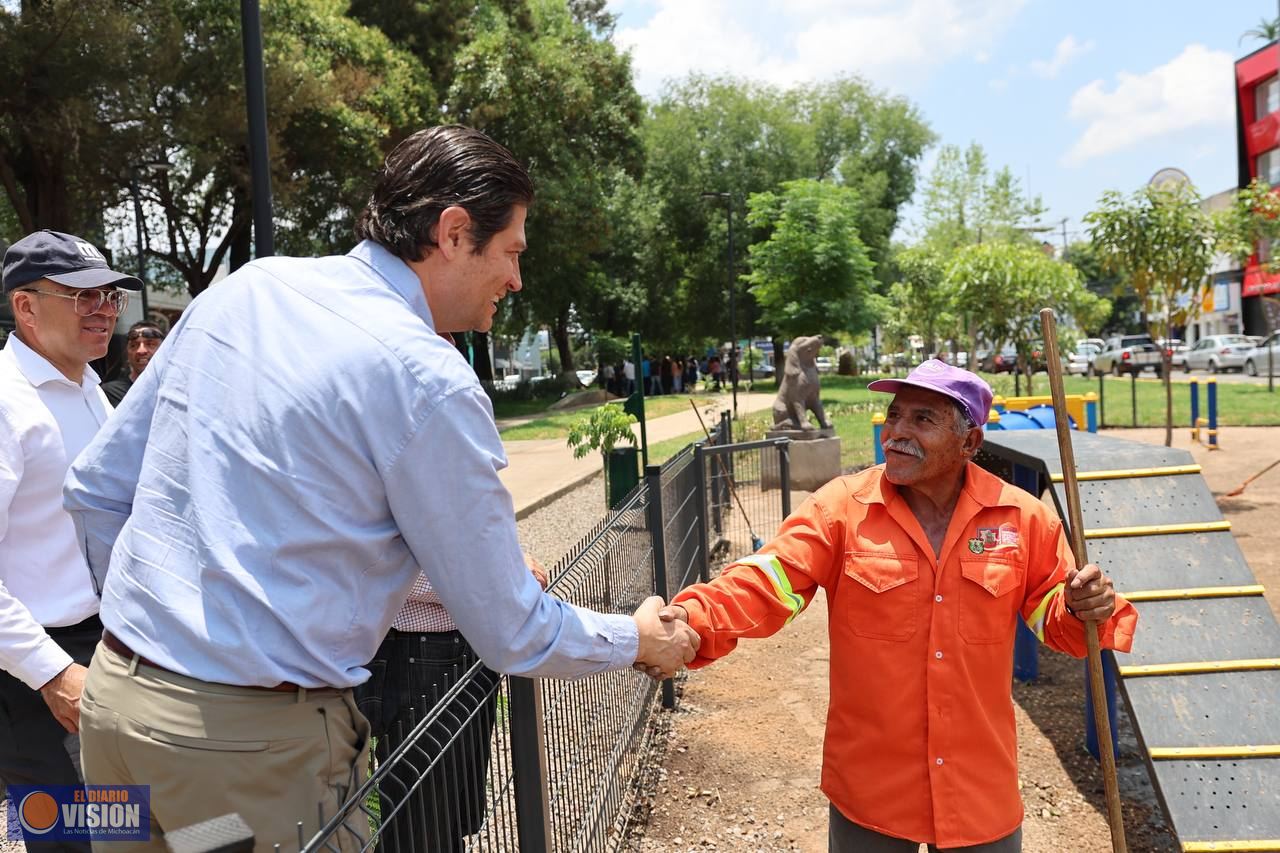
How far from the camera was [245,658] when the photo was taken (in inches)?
65.5

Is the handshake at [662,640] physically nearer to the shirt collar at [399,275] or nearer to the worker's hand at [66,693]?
the shirt collar at [399,275]

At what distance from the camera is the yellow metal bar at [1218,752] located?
3680 mm

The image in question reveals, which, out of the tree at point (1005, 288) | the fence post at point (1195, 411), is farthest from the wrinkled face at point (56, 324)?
the fence post at point (1195, 411)

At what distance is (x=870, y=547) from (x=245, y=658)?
169 cm

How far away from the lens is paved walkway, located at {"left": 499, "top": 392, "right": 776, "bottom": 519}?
13.7 meters

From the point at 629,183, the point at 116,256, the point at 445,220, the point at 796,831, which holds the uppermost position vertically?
the point at 629,183

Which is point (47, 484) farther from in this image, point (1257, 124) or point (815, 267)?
point (1257, 124)

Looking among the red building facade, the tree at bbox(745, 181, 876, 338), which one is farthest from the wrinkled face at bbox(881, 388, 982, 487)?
the red building facade

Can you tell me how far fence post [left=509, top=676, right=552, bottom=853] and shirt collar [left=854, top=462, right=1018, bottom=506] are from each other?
3.39 ft

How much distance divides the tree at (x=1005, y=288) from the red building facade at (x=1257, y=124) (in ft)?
99.7

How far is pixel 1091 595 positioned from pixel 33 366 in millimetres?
2775

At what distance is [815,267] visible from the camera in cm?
3334

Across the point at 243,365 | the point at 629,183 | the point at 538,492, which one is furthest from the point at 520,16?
the point at 243,365

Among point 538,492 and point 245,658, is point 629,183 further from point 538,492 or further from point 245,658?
point 245,658
